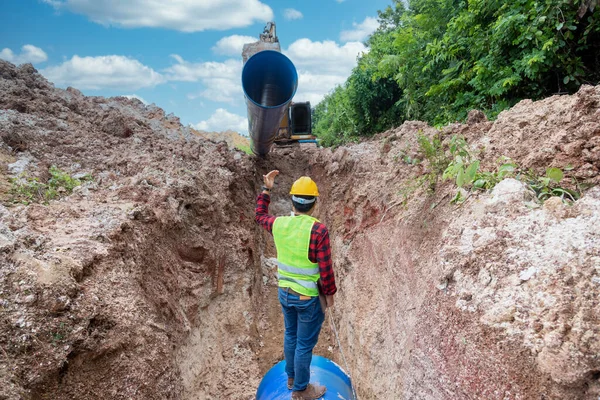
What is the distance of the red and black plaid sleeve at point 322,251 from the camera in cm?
318

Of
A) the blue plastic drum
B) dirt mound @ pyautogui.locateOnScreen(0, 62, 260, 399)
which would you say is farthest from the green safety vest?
dirt mound @ pyautogui.locateOnScreen(0, 62, 260, 399)

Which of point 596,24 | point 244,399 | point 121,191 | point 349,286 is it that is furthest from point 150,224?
point 596,24

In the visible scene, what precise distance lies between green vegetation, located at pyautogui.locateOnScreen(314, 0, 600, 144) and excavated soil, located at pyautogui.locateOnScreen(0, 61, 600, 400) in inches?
51.9

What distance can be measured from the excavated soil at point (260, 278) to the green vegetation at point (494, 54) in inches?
51.9

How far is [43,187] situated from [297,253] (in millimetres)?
3091

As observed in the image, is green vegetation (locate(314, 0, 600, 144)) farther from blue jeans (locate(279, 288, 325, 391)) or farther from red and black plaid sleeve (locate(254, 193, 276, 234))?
blue jeans (locate(279, 288, 325, 391))

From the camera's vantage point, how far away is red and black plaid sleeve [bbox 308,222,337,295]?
3.18 metres

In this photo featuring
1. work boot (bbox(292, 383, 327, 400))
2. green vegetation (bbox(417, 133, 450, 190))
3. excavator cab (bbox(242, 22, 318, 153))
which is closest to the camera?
work boot (bbox(292, 383, 327, 400))

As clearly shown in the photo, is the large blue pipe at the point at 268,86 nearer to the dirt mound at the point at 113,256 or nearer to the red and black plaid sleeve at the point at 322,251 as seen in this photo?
the dirt mound at the point at 113,256

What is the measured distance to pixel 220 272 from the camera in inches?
218

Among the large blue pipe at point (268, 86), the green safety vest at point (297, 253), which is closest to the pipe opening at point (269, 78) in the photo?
the large blue pipe at point (268, 86)

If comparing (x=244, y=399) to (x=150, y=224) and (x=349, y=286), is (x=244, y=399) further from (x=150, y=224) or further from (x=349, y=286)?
(x=150, y=224)

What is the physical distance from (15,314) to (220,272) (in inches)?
127

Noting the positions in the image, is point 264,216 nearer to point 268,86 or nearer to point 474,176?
point 474,176
